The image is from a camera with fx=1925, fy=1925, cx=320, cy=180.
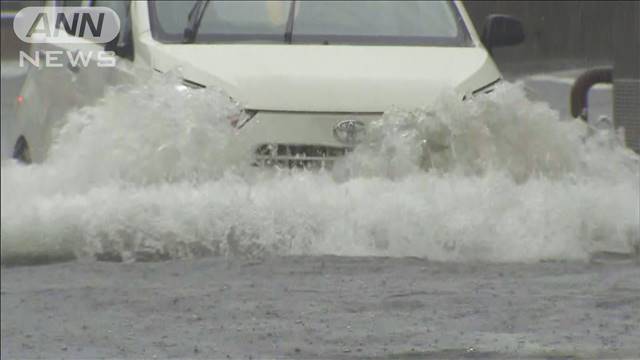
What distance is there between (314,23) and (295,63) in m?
0.67

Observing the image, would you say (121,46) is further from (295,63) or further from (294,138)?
(294,138)

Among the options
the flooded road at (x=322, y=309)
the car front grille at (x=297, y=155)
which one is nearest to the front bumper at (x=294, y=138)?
the car front grille at (x=297, y=155)

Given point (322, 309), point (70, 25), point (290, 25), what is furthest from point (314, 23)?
point (322, 309)

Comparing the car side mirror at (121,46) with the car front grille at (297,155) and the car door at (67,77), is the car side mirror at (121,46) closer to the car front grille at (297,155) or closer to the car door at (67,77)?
the car door at (67,77)

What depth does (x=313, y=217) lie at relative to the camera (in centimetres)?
924

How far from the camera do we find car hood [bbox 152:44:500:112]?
31.1 ft

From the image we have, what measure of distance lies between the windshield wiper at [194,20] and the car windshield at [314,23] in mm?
26

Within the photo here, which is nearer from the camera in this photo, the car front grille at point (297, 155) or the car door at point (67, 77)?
the car front grille at point (297, 155)

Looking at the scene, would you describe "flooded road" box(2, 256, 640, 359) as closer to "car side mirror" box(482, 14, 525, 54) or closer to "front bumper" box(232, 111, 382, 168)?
"front bumper" box(232, 111, 382, 168)

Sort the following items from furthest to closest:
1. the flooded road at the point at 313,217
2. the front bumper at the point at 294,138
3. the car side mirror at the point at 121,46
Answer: the car side mirror at the point at 121,46, the front bumper at the point at 294,138, the flooded road at the point at 313,217

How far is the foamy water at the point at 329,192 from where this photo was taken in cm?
922

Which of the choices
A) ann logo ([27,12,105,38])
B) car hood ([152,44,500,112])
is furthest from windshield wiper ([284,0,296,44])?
ann logo ([27,12,105,38])

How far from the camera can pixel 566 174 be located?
9906mm

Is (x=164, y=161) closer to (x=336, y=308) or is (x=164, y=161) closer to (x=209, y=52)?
(x=209, y=52)
